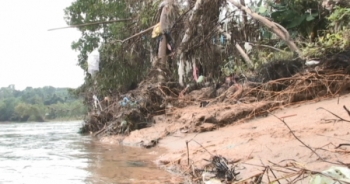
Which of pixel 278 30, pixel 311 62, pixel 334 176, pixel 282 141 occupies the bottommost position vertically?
pixel 282 141

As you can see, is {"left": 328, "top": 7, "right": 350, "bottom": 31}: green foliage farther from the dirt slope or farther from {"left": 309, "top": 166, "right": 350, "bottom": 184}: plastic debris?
{"left": 309, "top": 166, "right": 350, "bottom": 184}: plastic debris

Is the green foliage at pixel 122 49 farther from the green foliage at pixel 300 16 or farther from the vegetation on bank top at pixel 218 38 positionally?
the green foliage at pixel 300 16

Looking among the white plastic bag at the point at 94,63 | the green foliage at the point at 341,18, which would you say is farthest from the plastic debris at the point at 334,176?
the white plastic bag at the point at 94,63

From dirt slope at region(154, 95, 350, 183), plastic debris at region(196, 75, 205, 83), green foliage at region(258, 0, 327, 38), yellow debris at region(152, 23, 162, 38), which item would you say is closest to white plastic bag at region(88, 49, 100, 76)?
yellow debris at region(152, 23, 162, 38)

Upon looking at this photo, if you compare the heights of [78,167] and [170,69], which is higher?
[170,69]

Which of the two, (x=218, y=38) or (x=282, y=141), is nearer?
(x=282, y=141)

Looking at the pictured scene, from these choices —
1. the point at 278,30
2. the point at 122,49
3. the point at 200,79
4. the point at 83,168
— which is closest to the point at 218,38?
the point at 278,30

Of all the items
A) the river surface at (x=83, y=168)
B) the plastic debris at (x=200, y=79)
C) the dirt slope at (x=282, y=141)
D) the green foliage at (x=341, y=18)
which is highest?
the green foliage at (x=341, y=18)

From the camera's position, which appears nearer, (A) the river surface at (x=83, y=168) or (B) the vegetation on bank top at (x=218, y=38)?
(A) the river surface at (x=83, y=168)

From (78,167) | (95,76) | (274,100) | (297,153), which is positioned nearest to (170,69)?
(95,76)

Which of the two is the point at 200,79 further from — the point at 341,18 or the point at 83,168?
the point at 83,168

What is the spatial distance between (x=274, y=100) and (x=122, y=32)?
7.23 metres

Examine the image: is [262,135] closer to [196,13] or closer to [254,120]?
[254,120]

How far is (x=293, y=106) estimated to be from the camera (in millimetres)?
5934
